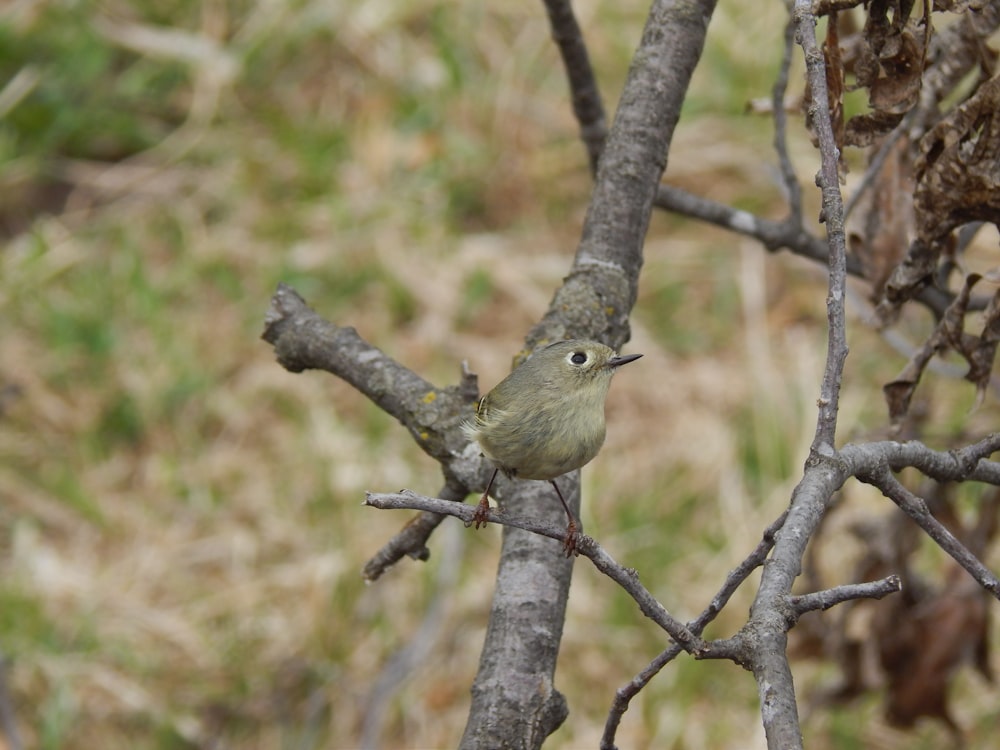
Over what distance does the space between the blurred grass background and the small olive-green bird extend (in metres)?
2.13

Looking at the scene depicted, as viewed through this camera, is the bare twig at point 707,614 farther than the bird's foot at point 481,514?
No

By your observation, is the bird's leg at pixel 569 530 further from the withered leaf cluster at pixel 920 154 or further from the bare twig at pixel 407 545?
the withered leaf cluster at pixel 920 154

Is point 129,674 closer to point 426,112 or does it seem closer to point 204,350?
point 204,350

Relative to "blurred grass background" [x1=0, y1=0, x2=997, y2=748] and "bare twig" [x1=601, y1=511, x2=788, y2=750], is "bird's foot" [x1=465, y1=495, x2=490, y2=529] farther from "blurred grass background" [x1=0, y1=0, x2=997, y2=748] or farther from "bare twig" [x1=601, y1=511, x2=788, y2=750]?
"blurred grass background" [x1=0, y1=0, x2=997, y2=748]

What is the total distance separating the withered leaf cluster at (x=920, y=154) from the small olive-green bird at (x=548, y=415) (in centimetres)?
52

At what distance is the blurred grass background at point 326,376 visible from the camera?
403 cm

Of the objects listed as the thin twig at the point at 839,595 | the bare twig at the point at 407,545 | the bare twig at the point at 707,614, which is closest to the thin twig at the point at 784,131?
the bare twig at the point at 407,545

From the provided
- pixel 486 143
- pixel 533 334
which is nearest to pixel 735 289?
pixel 486 143

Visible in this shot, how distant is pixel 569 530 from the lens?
1.58 meters

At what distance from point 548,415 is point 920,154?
75cm

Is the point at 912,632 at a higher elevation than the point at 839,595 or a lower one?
higher

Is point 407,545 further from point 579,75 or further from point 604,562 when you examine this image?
point 579,75

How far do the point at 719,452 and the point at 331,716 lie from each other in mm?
1848

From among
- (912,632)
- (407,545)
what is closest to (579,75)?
(407,545)
